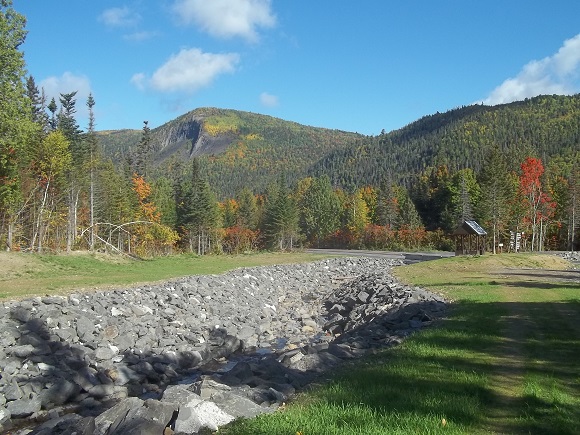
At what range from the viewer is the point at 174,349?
15430 mm

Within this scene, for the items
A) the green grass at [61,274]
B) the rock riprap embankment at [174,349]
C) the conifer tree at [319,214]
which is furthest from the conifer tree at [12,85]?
the conifer tree at [319,214]

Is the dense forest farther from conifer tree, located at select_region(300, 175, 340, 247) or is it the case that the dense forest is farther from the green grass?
the green grass

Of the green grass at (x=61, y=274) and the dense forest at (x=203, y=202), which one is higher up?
the dense forest at (x=203, y=202)

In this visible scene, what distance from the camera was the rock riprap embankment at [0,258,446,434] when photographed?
6902 mm

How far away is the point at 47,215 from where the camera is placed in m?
44.4

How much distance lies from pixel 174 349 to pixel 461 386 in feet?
35.2

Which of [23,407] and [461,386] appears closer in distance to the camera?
[461,386]

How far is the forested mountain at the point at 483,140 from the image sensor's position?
133125 mm

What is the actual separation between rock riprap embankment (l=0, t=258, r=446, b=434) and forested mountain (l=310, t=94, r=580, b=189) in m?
111

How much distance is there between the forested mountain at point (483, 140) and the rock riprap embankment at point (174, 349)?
111 metres

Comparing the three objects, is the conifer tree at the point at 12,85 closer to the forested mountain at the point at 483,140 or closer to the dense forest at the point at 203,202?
the dense forest at the point at 203,202

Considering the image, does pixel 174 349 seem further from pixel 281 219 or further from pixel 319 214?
pixel 319 214

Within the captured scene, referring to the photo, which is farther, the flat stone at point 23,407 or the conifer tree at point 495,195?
the conifer tree at point 495,195

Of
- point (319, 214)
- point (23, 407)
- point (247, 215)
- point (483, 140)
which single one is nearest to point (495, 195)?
point (319, 214)
